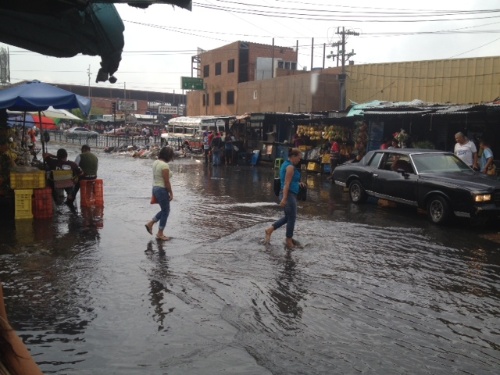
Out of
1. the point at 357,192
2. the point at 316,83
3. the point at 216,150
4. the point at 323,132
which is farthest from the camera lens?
the point at 316,83

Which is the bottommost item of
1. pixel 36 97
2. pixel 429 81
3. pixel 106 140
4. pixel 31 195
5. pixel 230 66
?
pixel 31 195

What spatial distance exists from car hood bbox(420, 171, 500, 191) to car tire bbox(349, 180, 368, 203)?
2.53 m

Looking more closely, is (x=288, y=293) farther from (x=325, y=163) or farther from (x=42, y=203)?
(x=325, y=163)

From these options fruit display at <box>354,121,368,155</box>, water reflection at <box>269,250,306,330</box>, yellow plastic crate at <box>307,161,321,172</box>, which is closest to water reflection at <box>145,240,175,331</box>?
water reflection at <box>269,250,306,330</box>

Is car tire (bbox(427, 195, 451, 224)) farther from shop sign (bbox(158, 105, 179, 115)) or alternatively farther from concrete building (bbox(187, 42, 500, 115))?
shop sign (bbox(158, 105, 179, 115))

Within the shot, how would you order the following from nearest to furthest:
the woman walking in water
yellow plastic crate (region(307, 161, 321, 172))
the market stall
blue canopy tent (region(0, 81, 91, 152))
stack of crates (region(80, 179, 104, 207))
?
the woman walking in water
blue canopy tent (region(0, 81, 91, 152))
stack of crates (region(80, 179, 104, 207))
the market stall
yellow plastic crate (region(307, 161, 321, 172))

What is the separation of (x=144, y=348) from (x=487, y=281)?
183 inches

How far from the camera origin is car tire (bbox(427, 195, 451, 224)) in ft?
33.0

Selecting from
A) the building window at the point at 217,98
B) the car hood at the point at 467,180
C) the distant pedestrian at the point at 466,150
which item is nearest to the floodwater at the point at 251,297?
the car hood at the point at 467,180

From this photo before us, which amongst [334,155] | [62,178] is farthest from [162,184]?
[334,155]

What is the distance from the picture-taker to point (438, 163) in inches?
444

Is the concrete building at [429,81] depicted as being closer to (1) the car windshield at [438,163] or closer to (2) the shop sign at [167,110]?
(1) the car windshield at [438,163]

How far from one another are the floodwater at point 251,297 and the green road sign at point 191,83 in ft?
130

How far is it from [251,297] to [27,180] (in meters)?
6.35
